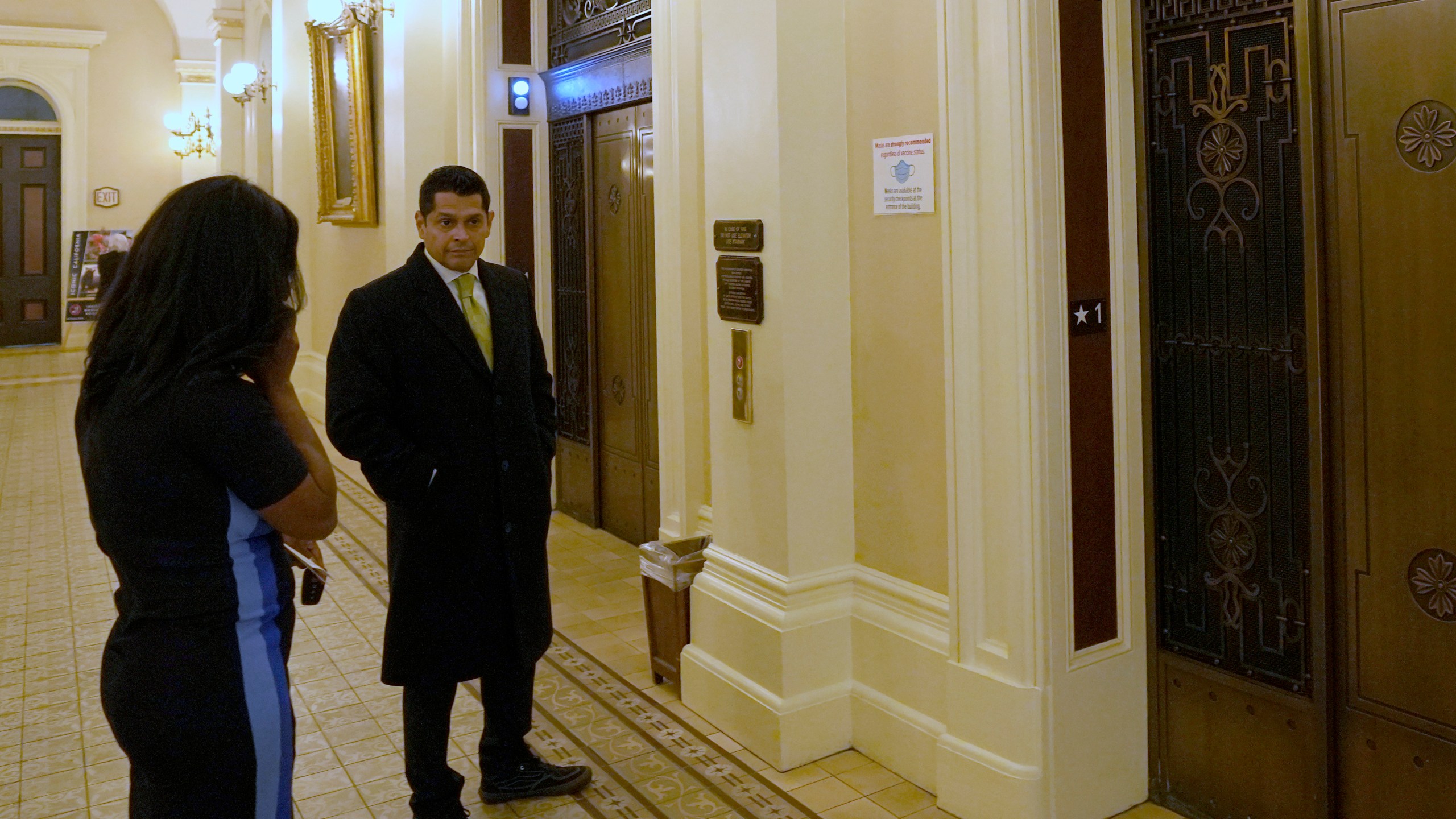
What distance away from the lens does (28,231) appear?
634 inches

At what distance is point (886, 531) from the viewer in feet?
11.4

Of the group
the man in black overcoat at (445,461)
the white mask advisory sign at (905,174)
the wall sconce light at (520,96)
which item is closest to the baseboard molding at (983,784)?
the man in black overcoat at (445,461)

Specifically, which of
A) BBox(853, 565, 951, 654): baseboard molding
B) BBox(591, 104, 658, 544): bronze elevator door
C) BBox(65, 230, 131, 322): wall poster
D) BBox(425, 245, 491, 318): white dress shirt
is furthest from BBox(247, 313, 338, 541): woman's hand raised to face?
BBox(65, 230, 131, 322): wall poster

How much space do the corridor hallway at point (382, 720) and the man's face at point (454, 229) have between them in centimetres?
151

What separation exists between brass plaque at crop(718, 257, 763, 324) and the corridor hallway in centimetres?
133

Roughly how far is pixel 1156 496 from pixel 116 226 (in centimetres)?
1659

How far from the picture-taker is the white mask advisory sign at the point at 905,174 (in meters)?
3.20

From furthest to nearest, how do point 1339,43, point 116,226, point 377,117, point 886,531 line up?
point 116,226, point 377,117, point 886,531, point 1339,43

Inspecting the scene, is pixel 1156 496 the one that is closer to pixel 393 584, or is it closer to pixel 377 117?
pixel 393 584

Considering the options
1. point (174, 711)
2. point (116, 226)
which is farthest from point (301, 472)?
point (116, 226)

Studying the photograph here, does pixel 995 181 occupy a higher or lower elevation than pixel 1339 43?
lower

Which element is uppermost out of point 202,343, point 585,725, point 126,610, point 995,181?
point 995,181

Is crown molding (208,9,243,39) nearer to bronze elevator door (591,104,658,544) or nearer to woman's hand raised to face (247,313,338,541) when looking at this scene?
bronze elevator door (591,104,658,544)

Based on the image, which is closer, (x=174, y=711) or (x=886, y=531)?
(x=174, y=711)
